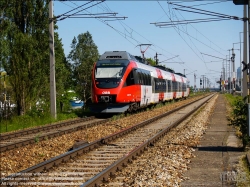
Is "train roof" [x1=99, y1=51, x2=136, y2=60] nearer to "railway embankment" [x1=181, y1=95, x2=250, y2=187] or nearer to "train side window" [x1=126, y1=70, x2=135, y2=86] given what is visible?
"train side window" [x1=126, y1=70, x2=135, y2=86]

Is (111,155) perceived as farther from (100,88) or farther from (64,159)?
(100,88)

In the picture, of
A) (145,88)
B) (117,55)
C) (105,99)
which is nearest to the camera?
(105,99)

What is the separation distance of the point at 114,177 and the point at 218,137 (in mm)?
7134

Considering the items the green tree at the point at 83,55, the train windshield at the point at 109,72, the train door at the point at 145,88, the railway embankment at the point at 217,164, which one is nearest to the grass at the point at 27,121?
the train windshield at the point at 109,72

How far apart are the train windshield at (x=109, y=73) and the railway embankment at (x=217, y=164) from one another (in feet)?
34.5

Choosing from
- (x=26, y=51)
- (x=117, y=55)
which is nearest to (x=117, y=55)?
(x=117, y=55)

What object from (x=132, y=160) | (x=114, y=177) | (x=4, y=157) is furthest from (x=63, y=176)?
(x=4, y=157)

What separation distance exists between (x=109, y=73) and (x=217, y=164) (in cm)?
1542

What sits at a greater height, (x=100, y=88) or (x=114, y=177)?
(x=100, y=88)

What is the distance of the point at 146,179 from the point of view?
8.01 metres

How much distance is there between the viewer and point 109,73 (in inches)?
968

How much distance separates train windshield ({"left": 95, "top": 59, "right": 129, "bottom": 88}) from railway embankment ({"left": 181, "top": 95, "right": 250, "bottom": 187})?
10.5m

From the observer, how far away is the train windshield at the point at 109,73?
79.5 feet

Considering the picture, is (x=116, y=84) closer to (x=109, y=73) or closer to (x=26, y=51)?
(x=109, y=73)
